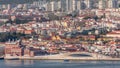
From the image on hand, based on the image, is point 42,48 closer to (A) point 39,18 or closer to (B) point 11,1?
(A) point 39,18

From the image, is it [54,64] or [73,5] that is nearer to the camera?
[54,64]

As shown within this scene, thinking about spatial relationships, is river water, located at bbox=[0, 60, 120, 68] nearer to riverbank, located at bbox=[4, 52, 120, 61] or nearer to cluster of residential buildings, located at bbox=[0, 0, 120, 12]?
riverbank, located at bbox=[4, 52, 120, 61]

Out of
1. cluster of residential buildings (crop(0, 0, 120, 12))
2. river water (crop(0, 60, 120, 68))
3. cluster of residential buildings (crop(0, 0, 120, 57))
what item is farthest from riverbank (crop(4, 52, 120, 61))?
cluster of residential buildings (crop(0, 0, 120, 12))

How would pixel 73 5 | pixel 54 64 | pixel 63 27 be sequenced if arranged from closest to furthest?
1. pixel 54 64
2. pixel 63 27
3. pixel 73 5

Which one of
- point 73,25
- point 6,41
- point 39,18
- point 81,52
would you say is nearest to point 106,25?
point 73,25

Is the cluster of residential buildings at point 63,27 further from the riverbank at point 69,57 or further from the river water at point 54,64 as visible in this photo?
the river water at point 54,64

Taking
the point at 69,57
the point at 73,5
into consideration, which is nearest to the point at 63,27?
the point at 73,5

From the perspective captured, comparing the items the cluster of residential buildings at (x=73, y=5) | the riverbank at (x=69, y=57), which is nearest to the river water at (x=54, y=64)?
the riverbank at (x=69, y=57)

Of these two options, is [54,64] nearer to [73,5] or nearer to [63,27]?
[63,27]
